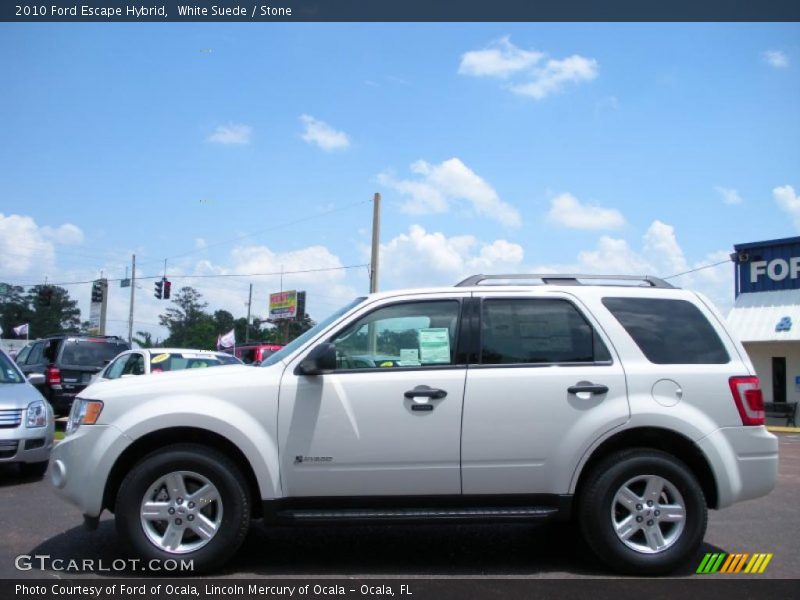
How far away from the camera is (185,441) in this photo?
491 centimetres

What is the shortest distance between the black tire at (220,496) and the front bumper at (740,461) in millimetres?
3146

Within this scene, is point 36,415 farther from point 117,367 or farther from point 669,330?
point 669,330

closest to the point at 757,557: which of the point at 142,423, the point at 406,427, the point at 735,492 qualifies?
the point at 735,492

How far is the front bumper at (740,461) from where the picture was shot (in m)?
4.92

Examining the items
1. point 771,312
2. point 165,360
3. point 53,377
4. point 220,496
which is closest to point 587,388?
point 220,496

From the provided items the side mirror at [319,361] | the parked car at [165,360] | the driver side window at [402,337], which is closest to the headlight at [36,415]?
the parked car at [165,360]

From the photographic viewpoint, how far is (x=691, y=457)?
509cm

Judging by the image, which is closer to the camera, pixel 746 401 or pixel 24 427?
pixel 746 401

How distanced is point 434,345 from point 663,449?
5.81 feet

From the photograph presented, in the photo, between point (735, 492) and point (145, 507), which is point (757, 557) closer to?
point (735, 492)

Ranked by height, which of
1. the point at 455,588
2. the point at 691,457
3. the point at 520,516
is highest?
the point at 691,457

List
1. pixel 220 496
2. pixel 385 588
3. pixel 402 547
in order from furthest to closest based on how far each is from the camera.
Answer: pixel 402 547 → pixel 220 496 → pixel 385 588

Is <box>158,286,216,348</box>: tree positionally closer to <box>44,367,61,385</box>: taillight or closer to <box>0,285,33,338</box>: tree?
<box>0,285,33,338</box>: tree

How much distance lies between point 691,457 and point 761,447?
18.1 inches
